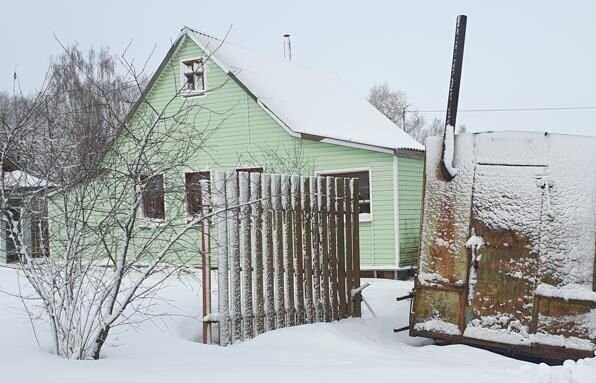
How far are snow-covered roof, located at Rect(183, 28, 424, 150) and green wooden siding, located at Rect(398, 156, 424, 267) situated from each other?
25.9 inches

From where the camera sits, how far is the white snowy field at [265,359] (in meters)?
4.35

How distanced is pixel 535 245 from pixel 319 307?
243 cm

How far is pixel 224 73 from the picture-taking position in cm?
1742

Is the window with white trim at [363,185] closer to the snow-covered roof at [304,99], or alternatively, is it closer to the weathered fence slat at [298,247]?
the snow-covered roof at [304,99]

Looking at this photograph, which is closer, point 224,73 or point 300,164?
point 300,164

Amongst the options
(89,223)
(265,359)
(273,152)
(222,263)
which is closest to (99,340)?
(89,223)

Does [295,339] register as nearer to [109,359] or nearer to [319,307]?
[319,307]

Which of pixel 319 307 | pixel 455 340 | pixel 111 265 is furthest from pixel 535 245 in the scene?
pixel 111 265

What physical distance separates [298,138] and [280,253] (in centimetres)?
956

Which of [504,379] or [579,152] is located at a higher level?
[579,152]

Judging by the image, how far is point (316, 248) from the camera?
24.7 feet

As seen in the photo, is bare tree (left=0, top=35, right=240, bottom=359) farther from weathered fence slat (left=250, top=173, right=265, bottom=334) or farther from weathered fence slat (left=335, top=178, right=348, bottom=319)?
weathered fence slat (left=335, top=178, right=348, bottom=319)

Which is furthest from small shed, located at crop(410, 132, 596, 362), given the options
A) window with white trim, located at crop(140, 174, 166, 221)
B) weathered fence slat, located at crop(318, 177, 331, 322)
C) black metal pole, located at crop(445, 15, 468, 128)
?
window with white trim, located at crop(140, 174, 166, 221)

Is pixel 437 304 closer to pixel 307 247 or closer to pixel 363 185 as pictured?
pixel 307 247
